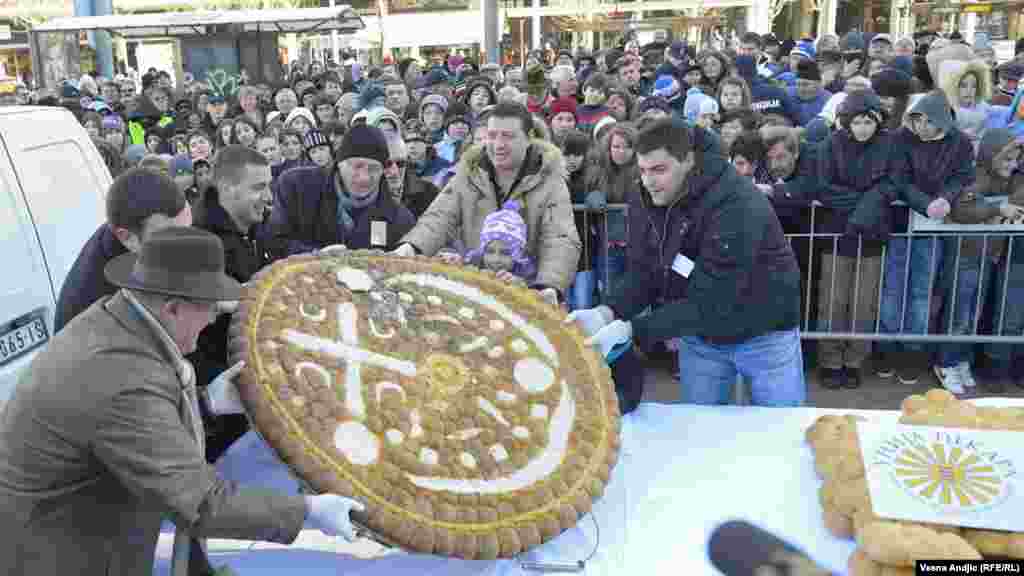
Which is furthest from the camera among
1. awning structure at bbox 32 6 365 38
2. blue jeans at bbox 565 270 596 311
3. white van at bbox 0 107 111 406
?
awning structure at bbox 32 6 365 38

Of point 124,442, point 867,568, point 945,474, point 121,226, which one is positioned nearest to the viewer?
point 124,442

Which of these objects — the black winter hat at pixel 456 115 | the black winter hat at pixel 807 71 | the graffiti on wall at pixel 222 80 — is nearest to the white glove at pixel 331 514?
the black winter hat at pixel 456 115

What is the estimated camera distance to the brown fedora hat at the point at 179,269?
2.07 m

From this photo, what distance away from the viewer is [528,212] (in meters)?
4.07

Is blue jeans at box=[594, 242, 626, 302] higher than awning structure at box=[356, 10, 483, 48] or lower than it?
lower

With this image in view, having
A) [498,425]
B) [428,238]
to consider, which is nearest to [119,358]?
[498,425]

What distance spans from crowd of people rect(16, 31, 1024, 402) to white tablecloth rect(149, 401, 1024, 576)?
661 mm

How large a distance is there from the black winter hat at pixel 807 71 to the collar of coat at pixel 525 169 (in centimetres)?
543

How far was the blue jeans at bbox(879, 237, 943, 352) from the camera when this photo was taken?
5.69 meters

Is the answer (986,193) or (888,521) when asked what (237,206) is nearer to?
(888,521)

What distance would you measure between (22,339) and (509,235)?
80.8 inches

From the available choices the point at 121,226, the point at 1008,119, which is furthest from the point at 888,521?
the point at 1008,119

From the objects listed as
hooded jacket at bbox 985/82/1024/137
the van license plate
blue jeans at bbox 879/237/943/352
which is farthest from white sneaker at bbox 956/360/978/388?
the van license plate

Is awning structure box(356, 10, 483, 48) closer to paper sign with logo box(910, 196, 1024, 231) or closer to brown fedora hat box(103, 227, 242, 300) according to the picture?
paper sign with logo box(910, 196, 1024, 231)
